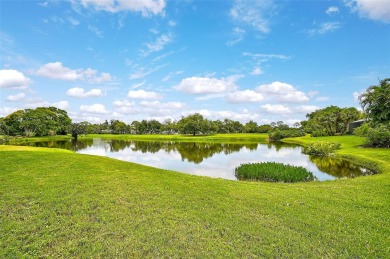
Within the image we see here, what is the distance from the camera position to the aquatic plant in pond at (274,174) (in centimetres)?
1497

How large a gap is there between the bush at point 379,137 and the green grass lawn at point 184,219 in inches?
931

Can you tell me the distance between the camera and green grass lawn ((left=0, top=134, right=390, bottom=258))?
17.8 ft

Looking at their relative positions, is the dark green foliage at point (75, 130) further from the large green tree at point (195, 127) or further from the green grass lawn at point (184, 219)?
the green grass lawn at point (184, 219)

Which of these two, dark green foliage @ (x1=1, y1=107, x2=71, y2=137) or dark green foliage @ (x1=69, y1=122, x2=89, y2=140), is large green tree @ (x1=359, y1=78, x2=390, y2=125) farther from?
dark green foliage @ (x1=69, y1=122, x2=89, y2=140)

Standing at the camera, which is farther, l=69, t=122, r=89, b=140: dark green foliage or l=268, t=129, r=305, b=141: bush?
l=69, t=122, r=89, b=140: dark green foliage

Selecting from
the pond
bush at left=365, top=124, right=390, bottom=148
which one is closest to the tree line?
bush at left=365, top=124, right=390, bottom=148

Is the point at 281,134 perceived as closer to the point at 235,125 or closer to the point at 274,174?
the point at 235,125

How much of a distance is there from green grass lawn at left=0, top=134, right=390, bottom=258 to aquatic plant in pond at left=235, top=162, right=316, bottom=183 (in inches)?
170

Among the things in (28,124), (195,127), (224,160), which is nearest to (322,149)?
(224,160)

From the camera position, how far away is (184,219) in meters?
6.79

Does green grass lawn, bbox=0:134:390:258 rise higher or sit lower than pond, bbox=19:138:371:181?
higher

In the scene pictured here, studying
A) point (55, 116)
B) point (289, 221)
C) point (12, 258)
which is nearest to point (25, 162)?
point (12, 258)

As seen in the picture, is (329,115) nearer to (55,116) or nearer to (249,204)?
(249,204)

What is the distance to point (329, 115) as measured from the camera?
2569 inches
